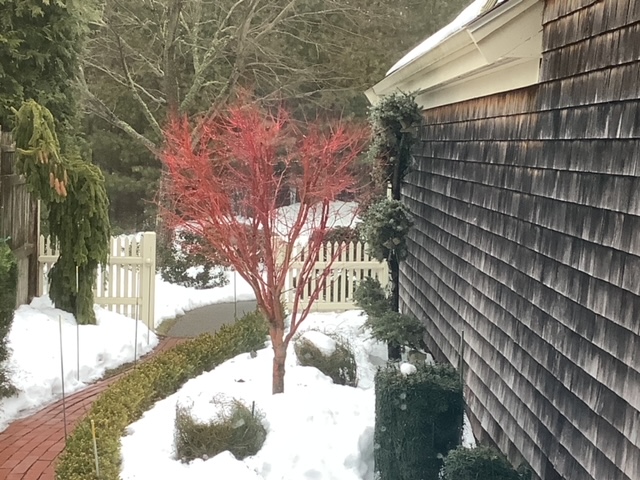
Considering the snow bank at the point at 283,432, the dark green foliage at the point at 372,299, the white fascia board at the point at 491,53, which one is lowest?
the snow bank at the point at 283,432

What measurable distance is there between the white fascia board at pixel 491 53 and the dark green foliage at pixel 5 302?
418 cm

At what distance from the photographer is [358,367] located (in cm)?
761

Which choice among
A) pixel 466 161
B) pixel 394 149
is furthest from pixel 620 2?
pixel 394 149

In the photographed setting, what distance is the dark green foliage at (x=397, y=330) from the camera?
736cm

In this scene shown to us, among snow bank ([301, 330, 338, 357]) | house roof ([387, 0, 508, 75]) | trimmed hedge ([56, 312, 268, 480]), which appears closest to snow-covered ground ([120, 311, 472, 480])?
trimmed hedge ([56, 312, 268, 480])

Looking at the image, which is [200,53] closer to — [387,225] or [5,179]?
[5,179]

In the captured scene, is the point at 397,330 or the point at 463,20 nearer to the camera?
the point at 397,330

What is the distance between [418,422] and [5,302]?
3.64 metres

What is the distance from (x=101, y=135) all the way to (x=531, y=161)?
692 inches

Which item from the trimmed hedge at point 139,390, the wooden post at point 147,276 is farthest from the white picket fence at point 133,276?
the trimmed hedge at point 139,390

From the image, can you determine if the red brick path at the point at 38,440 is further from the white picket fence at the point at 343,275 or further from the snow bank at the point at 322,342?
the white picket fence at the point at 343,275

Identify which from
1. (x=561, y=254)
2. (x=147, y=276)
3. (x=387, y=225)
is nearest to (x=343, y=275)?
(x=147, y=276)

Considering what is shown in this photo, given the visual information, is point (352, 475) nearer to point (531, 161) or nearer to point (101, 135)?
point (531, 161)

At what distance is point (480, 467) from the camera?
161 inches
